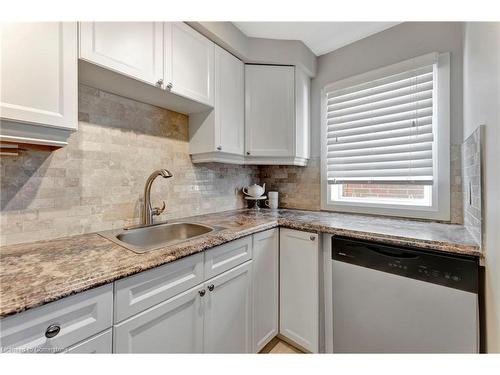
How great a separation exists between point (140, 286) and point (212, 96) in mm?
1282

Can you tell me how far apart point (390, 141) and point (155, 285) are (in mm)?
1797

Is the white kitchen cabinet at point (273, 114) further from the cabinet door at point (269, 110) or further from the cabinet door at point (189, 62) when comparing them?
the cabinet door at point (189, 62)

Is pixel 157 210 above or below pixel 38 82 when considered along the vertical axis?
below

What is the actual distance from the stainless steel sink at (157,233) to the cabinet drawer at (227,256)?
15cm

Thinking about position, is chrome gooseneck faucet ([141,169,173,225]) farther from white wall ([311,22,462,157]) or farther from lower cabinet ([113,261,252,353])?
white wall ([311,22,462,157])

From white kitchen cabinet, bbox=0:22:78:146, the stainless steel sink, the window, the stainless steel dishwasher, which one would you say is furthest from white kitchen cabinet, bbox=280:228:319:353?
white kitchen cabinet, bbox=0:22:78:146

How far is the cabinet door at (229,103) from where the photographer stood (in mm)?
1650

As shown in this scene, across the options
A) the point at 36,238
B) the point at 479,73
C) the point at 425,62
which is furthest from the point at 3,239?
the point at 425,62

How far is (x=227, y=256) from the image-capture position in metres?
1.23

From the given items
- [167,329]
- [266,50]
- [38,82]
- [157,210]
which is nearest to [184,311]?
[167,329]

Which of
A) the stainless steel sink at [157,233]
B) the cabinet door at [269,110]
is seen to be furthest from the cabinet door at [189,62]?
the stainless steel sink at [157,233]

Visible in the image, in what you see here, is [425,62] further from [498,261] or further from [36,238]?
[36,238]

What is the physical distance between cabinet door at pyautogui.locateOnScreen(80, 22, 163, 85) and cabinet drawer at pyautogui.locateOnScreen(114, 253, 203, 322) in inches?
37.7

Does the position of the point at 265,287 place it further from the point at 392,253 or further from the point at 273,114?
the point at 273,114
